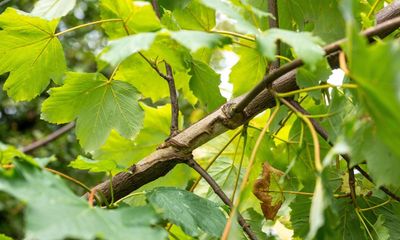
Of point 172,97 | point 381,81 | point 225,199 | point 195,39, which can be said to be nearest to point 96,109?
point 172,97

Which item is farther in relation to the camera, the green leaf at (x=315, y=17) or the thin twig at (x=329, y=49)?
the green leaf at (x=315, y=17)

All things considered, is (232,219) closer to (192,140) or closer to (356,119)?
(356,119)

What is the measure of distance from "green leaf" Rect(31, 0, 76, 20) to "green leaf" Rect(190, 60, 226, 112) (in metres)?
0.16

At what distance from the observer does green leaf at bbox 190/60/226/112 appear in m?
0.74

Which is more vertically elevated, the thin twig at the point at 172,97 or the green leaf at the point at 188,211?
the thin twig at the point at 172,97

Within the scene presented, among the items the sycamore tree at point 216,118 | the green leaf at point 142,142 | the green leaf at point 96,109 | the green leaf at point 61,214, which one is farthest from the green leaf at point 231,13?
the green leaf at point 142,142

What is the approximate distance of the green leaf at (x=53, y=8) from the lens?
2.15ft

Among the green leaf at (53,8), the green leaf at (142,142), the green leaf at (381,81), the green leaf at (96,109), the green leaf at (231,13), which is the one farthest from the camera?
the green leaf at (142,142)

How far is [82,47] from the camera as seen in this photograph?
Result: 3.42 metres

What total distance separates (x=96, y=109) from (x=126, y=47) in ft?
0.97

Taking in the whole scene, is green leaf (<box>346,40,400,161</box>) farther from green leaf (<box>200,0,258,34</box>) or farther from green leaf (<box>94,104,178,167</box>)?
green leaf (<box>94,104,178,167</box>)

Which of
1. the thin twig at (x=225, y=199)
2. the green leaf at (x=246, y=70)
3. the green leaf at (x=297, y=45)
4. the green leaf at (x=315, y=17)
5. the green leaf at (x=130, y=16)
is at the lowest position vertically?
the thin twig at (x=225, y=199)

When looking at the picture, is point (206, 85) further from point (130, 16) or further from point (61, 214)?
point (61, 214)

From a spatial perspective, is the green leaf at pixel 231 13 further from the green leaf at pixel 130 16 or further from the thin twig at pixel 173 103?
the thin twig at pixel 173 103
